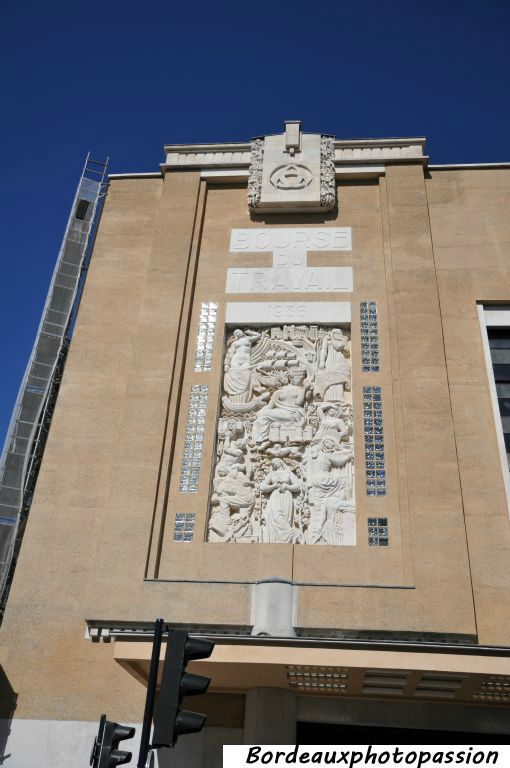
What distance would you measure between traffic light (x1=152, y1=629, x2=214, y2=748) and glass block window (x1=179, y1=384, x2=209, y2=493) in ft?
26.3

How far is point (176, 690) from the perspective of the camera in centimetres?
497

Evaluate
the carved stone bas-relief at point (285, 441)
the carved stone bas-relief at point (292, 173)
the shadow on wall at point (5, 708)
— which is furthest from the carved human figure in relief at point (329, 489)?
the carved stone bas-relief at point (292, 173)

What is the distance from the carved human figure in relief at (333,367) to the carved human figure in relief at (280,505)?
195cm

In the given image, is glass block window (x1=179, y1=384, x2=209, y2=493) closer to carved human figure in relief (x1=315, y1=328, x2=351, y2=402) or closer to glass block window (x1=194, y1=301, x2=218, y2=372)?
Answer: glass block window (x1=194, y1=301, x2=218, y2=372)

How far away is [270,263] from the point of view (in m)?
16.1

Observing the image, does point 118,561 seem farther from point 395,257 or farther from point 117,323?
point 395,257

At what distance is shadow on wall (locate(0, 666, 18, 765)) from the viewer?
11250mm

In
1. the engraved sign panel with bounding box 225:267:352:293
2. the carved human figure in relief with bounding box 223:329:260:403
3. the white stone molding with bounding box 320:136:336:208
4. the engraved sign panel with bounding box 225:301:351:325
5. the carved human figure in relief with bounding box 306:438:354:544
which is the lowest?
the carved human figure in relief with bounding box 306:438:354:544

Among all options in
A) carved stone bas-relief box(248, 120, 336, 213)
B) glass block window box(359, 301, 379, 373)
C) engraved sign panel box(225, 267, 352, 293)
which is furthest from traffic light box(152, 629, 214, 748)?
carved stone bas-relief box(248, 120, 336, 213)

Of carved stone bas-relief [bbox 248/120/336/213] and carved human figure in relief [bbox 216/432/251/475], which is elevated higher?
carved stone bas-relief [bbox 248/120/336/213]

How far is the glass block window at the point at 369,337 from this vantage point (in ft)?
47.8

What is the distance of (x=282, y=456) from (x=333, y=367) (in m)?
2.43

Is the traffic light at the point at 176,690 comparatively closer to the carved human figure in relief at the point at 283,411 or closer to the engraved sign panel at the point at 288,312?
the carved human figure in relief at the point at 283,411

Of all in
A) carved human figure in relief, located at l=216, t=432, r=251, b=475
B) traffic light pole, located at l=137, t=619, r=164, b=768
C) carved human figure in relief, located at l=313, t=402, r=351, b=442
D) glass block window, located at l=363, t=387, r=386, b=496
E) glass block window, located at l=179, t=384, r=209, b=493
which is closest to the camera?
traffic light pole, located at l=137, t=619, r=164, b=768
